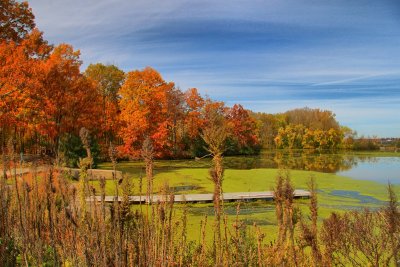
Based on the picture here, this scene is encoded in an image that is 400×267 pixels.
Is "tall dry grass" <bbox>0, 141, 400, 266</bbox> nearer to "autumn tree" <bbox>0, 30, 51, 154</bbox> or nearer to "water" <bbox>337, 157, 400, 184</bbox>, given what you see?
"autumn tree" <bbox>0, 30, 51, 154</bbox>

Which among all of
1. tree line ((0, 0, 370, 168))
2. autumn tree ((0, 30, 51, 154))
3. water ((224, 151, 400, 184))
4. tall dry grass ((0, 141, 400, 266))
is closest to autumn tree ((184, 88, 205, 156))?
tree line ((0, 0, 370, 168))

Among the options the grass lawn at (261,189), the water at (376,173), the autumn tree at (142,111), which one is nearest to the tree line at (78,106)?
the autumn tree at (142,111)

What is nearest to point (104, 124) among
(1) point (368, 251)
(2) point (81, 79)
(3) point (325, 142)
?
(2) point (81, 79)

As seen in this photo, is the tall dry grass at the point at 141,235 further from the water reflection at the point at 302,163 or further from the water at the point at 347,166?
the water reflection at the point at 302,163

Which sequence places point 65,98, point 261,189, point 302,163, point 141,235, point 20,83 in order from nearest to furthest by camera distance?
1. point 141,235
2. point 261,189
3. point 20,83
4. point 65,98
5. point 302,163

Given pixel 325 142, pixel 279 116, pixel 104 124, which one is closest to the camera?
pixel 104 124

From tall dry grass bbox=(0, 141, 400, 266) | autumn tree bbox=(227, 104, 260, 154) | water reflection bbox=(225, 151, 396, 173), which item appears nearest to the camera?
tall dry grass bbox=(0, 141, 400, 266)

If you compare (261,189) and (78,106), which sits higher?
(78,106)

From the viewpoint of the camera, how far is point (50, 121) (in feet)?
64.8

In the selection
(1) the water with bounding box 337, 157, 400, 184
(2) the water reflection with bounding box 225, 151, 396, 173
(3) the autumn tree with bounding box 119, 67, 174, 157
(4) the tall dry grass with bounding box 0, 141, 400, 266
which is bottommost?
(1) the water with bounding box 337, 157, 400, 184

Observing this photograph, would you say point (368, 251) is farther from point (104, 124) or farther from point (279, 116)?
point (279, 116)

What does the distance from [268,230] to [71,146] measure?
43.4ft

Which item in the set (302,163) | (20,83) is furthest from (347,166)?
(20,83)

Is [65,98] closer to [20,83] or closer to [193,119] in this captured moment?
[20,83]
